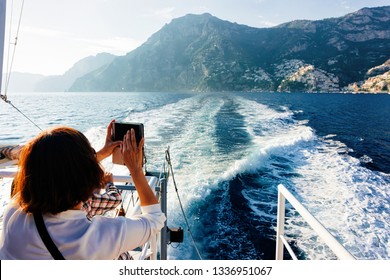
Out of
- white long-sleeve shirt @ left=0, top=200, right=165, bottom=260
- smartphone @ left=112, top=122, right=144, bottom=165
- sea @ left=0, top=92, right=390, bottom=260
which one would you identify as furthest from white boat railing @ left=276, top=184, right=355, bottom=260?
sea @ left=0, top=92, right=390, bottom=260

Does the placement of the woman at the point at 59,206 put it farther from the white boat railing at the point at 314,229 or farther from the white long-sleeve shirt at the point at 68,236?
the white boat railing at the point at 314,229

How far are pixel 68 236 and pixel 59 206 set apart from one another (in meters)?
0.10

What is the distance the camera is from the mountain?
124375 mm

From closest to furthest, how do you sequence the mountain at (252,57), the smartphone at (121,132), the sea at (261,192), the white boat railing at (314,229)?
the white boat railing at (314,229), the smartphone at (121,132), the sea at (261,192), the mountain at (252,57)

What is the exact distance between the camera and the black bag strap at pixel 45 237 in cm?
87

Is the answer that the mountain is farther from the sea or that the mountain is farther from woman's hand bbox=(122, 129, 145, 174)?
woman's hand bbox=(122, 129, 145, 174)

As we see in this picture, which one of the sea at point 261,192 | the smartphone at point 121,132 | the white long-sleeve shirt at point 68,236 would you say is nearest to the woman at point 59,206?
the white long-sleeve shirt at point 68,236

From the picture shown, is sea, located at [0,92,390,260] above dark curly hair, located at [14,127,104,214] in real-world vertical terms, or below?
below

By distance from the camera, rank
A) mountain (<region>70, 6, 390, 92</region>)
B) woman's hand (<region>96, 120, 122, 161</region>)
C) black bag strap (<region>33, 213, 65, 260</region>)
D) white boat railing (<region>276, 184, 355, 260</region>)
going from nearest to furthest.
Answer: black bag strap (<region>33, 213, 65, 260</region>) → white boat railing (<region>276, 184, 355, 260</region>) → woman's hand (<region>96, 120, 122, 161</region>) → mountain (<region>70, 6, 390, 92</region>)

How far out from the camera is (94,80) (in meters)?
185

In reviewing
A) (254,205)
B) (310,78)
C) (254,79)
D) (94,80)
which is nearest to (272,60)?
(254,79)

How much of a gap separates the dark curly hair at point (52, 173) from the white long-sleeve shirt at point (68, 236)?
0.04 m

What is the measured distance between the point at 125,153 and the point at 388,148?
61.9 feet

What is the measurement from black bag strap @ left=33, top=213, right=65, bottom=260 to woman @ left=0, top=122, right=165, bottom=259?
0.01 meters
